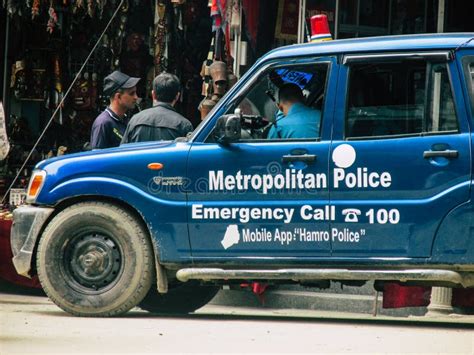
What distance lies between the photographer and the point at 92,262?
937 cm

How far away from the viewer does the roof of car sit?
8.76 m

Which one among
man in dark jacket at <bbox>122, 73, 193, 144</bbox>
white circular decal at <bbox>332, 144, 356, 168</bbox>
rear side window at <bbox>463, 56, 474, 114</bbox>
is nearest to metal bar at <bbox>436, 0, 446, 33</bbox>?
man in dark jacket at <bbox>122, 73, 193, 144</bbox>

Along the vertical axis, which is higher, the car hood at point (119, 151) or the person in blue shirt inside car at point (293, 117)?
the person in blue shirt inside car at point (293, 117)

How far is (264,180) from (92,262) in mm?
1419

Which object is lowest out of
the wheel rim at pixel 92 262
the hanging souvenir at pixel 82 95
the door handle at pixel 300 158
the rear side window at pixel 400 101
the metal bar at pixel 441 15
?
the wheel rim at pixel 92 262

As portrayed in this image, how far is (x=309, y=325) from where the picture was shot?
920 centimetres

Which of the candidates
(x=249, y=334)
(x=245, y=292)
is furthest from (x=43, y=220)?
(x=245, y=292)

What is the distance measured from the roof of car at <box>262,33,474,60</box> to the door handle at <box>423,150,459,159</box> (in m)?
0.71

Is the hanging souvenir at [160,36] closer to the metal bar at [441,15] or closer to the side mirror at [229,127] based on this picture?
the metal bar at [441,15]

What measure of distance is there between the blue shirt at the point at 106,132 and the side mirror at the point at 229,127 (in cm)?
221

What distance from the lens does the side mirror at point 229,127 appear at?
896cm

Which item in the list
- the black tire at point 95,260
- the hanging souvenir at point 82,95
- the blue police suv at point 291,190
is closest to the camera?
the blue police suv at point 291,190

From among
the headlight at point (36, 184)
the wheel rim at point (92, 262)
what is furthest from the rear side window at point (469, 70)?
the headlight at point (36, 184)

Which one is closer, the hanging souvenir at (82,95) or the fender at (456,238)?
the fender at (456,238)
